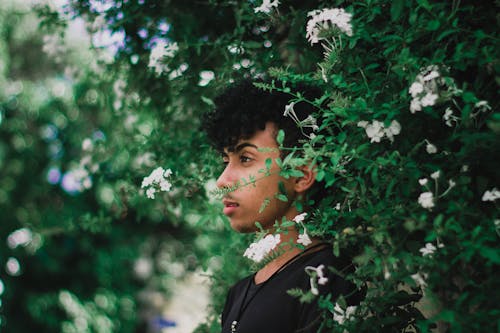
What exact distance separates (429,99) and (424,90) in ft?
0.13

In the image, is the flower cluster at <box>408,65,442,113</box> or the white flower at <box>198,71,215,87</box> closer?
the flower cluster at <box>408,65,442,113</box>

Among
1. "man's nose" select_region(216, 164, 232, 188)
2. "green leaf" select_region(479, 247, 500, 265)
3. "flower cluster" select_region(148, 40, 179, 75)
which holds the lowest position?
"man's nose" select_region(216, 164, 232, 188)

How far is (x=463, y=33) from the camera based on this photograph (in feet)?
4.59

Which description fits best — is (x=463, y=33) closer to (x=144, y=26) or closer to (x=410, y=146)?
(x=410, y=146)

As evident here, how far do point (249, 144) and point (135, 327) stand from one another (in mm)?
5358

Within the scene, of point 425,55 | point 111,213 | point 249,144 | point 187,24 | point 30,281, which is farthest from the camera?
point 30,281

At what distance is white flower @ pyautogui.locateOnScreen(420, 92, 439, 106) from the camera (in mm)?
1179

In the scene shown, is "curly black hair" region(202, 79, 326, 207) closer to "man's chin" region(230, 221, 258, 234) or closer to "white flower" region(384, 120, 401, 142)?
"man's chin" region(230, 221, 258, 234)

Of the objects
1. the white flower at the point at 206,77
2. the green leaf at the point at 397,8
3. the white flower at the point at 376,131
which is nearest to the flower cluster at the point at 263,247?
the white flower at the point at 376,131

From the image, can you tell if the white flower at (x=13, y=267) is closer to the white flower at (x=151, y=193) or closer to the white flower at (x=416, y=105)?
the white flower at (x=151, y=193)

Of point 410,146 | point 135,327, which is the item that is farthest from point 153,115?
point 135,327

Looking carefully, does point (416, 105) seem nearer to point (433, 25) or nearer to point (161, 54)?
point (433, 25)

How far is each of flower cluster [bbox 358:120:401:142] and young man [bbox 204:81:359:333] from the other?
10.7 inches

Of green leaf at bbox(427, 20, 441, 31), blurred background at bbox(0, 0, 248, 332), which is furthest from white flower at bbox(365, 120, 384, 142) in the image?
blurred background at bbox(0, 0, 248, 332)
